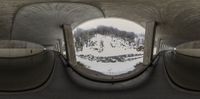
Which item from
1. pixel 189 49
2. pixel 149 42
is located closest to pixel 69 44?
pixel 149 42

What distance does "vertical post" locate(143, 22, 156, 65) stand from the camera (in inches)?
227

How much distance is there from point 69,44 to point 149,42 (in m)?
1.63

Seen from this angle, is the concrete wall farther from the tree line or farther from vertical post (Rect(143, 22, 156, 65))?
the tree line

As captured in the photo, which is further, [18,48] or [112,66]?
[112,66]

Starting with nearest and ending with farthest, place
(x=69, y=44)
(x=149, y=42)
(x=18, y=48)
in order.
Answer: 1. (x=18, y=48)
2. (x=69, y=44)
3. (x=149, y=42)

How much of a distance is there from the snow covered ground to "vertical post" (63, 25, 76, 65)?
130 mm

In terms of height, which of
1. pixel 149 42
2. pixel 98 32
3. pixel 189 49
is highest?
pixel 98 32

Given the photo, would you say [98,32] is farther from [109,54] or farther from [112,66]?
[112,66]

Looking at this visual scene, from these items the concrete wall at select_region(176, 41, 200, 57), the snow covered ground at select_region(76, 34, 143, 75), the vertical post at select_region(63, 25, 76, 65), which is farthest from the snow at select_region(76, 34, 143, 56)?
the concrete wall at select_region(176, 41, 200, 57)

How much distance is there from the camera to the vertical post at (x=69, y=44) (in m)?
5.78

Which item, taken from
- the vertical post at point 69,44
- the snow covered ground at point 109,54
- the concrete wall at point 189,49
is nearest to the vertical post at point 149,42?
the snow covered ground at point 109,54

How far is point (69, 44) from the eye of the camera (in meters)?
5.91

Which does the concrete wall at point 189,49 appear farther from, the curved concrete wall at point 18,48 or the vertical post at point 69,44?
the curved concrete wall at point 18,48

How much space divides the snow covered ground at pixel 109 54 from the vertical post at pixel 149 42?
124 mm
